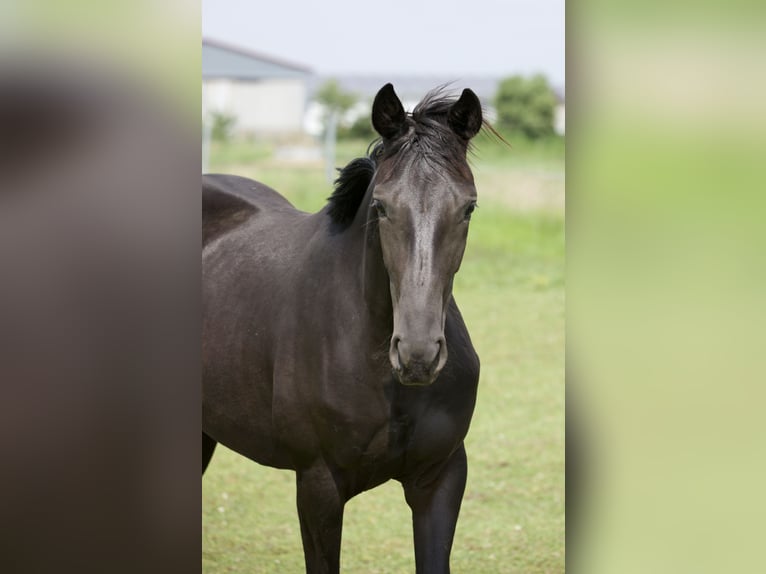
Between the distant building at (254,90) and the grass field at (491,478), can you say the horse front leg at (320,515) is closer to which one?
the grass field at (491,478)

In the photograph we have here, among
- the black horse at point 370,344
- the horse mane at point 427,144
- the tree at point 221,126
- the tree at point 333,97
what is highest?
the tree at point 333,97

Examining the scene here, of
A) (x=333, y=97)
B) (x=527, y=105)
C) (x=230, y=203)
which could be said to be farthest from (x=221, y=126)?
(x=230, y=203)

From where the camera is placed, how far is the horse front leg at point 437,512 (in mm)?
2662

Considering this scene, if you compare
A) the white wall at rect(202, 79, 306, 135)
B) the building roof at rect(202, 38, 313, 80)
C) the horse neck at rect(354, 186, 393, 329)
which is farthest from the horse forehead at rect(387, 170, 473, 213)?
the white wall at rect(202, 79, 306, 135)

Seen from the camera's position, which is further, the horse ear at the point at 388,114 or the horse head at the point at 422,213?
the horse ear at the point at 388,114

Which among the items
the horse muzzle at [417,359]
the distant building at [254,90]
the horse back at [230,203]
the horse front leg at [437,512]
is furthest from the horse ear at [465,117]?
the distant building at [254,90]

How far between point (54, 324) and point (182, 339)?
171mm

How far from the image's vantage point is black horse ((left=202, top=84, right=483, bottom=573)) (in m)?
2.18

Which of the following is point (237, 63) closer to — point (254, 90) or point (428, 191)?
point (254, 90)

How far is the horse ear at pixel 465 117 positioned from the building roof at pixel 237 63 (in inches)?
420

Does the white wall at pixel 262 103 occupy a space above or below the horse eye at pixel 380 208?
above

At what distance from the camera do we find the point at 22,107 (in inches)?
49.1

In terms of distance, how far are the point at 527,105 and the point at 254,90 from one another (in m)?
6.86

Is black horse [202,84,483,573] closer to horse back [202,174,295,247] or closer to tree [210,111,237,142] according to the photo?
horse back [202,174,295,247]
